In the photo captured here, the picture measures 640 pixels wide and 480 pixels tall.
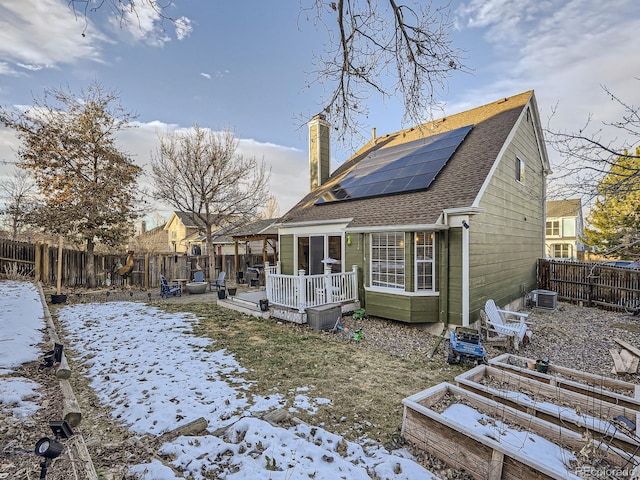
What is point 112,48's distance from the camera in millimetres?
5691

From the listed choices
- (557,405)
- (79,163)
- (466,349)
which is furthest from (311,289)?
(79,163)

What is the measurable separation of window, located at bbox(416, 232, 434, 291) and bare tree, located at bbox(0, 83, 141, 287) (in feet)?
44.4

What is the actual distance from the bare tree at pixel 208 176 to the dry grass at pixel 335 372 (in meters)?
9.92

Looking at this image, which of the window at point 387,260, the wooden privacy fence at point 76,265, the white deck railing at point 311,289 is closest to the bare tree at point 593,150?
the window at point 387,260

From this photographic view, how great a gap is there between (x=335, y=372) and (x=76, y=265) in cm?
1411

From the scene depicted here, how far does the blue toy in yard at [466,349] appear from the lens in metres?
5.46

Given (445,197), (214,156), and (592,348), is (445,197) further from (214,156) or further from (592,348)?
(214,156)

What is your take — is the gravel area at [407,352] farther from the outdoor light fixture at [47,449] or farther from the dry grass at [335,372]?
the dry grass at [335,372]

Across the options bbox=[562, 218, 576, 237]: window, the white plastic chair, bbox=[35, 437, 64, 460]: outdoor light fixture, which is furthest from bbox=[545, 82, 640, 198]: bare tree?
bbox=[562, 218, 576, 237]: window

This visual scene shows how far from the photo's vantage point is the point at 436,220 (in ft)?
22.9

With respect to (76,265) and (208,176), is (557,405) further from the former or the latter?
(76,265)

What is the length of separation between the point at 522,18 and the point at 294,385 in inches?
320

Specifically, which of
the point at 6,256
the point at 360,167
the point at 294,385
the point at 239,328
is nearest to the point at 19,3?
the point at 294,385

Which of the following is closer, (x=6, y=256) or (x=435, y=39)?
(x=435, y=39)
